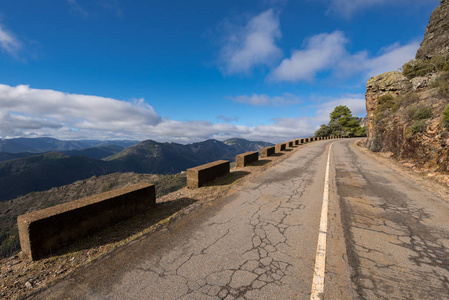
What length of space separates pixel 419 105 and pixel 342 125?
53643 mm

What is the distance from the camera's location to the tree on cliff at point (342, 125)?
57.8 metres

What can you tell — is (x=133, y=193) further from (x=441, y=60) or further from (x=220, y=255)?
(x=441, y=60)

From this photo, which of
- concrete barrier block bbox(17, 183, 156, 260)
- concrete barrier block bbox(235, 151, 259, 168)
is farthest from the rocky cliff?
concrete barrier block bbox(17, 183, 156, 260)

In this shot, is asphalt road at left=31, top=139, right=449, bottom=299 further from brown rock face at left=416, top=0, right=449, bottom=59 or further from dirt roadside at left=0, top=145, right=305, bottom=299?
brown rock face at left=416, top=0, right=449, bottom=59

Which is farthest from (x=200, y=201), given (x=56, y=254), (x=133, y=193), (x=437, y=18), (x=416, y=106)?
(x=437, y=18)

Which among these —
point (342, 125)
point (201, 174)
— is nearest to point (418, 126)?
point (201, 174)

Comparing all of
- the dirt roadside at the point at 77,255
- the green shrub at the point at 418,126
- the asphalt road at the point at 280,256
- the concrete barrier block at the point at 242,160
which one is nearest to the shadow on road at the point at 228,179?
the concrete barrier block at the point at 242,160

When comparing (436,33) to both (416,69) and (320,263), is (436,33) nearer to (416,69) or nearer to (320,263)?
(416,69)

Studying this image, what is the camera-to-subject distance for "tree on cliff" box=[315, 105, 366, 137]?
57.8m

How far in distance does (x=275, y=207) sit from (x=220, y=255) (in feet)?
8.85

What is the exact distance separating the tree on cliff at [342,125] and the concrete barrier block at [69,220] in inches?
2659

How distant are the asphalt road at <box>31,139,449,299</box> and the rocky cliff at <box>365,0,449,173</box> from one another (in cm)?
601

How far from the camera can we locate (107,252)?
3.48 m

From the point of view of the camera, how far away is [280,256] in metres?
3.29
